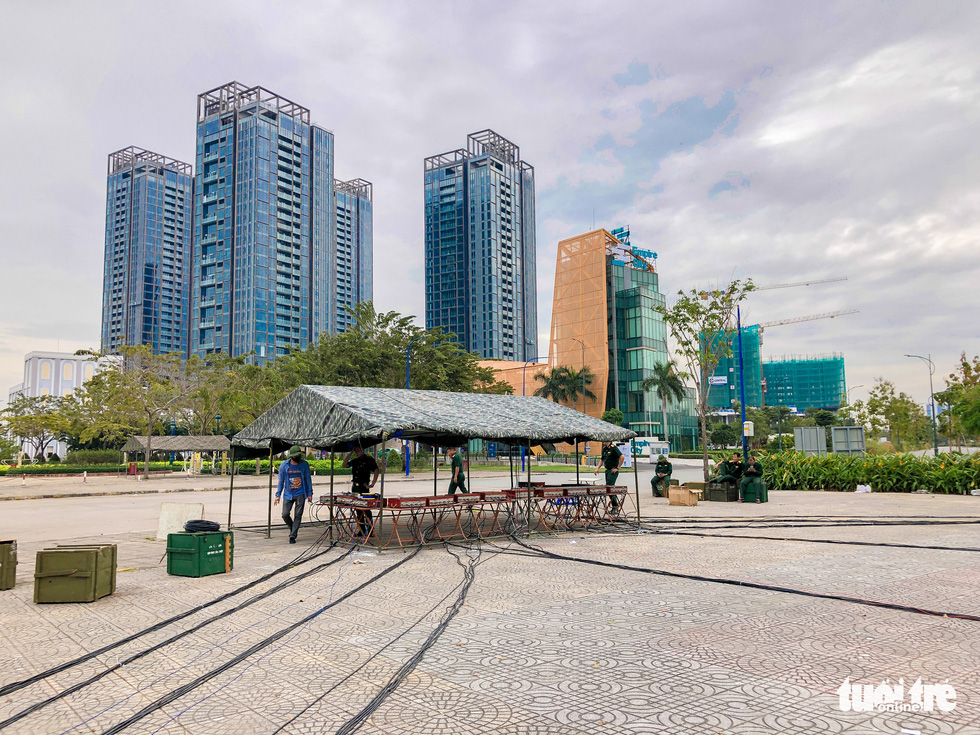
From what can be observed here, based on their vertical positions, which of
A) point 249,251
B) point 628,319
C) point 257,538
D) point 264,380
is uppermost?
point 249,251

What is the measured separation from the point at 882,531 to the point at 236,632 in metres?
12.2

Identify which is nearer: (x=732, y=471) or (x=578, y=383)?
(x=732, y=471)

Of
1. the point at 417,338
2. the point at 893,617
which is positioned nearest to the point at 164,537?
the point at 893,617

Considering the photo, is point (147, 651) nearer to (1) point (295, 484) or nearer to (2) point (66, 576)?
(2) point (66, 576)

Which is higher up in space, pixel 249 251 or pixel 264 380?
pixel 249 251

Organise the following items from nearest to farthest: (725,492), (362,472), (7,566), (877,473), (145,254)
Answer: (7,566) < (362,472) < (725,492) < (877,473) < (145,254)

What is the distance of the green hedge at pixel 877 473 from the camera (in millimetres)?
23000

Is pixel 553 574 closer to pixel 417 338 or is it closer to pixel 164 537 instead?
pixel 164 537

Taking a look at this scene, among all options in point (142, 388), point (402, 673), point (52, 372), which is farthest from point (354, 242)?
point (402, 673)

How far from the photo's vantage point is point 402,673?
204 inches

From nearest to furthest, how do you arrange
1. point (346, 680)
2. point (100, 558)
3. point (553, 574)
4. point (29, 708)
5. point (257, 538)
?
point (29, 708), point (346, 680), point (100, 558), point (553, 574), point (257, 538)

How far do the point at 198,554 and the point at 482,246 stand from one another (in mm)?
157424

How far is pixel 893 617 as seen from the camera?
266 inches

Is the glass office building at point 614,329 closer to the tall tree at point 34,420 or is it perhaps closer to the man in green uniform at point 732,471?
the tall tree at point 34,420
